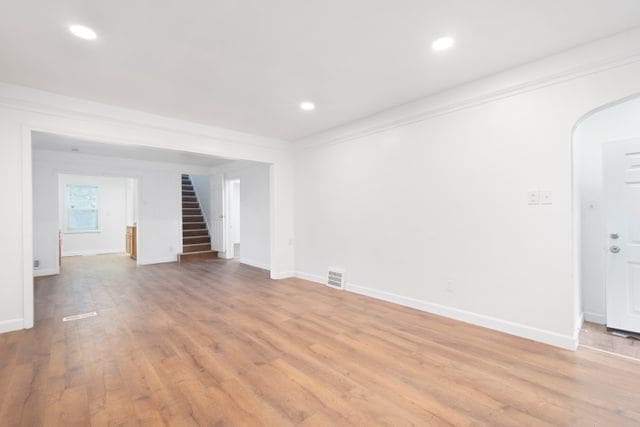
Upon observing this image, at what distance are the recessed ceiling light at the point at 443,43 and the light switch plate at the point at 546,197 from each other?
1.55 metres

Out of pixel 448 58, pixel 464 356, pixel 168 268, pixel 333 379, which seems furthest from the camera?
pixel 168 268

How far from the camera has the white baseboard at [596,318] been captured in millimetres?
3156

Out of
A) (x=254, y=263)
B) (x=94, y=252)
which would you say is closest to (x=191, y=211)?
(x=94, y=252)

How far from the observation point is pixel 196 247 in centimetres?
807

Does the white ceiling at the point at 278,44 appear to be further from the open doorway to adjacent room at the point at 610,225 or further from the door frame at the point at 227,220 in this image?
the door frame at the point at 227,220

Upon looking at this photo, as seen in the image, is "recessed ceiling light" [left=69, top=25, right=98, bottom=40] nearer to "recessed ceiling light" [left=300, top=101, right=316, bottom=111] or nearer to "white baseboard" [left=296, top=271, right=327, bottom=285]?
"recessed ceiling light" [left=300, top=101, right=316, bottom=111]

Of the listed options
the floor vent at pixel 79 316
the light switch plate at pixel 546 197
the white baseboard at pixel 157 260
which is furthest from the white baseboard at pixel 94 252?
the light switch plate at pixel 546 197

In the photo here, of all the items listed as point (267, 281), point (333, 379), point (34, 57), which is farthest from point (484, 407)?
point (34, 57)

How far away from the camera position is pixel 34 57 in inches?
98.3

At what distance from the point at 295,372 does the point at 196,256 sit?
6255mm

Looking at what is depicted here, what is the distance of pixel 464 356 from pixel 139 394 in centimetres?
245

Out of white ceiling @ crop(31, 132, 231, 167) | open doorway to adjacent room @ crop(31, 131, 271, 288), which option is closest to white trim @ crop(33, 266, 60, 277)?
open doorway to adjacent room @ crop(31, 131, 271, 288)

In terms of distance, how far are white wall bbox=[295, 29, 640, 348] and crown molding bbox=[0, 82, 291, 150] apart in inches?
78.7

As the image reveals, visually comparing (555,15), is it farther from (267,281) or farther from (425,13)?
(267,281)
